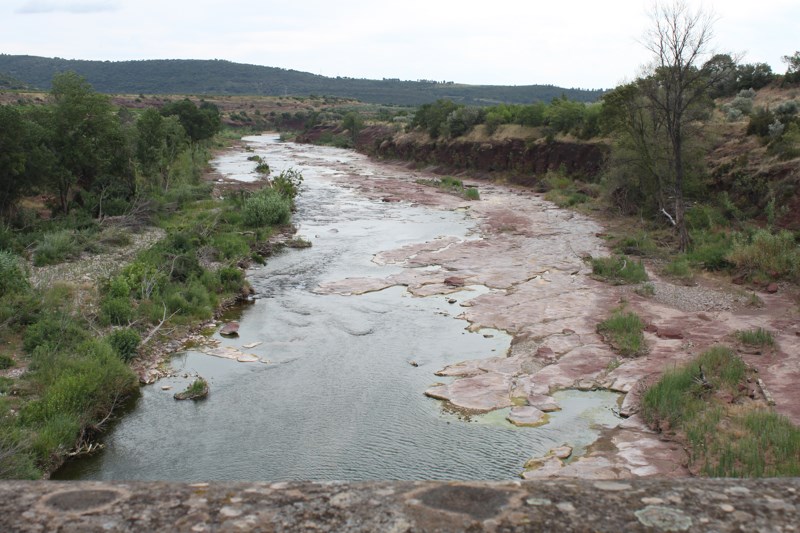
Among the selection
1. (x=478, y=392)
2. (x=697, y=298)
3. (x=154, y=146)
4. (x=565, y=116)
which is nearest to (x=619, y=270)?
(x=697, y=298)

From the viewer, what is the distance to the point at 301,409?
1185cm

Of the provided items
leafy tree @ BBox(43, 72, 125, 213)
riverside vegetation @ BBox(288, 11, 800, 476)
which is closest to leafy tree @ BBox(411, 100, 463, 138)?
riverside vegetation @ BBox(288, 11, 800, 476)

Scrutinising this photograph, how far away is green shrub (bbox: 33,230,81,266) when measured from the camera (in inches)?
730

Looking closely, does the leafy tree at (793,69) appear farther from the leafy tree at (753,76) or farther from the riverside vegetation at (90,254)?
the riverside vegetation at (90,254)

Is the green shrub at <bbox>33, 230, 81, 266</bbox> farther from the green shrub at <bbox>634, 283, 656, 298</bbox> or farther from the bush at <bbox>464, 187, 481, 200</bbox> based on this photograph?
the bush at <bbox>464, 187, 481, 200</bbox>

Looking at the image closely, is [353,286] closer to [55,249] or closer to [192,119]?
[55,249]

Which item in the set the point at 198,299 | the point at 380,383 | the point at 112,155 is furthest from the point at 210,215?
the point at 380,383

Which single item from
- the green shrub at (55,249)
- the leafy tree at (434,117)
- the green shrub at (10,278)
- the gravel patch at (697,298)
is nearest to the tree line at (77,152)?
the green shrub at (55,249)

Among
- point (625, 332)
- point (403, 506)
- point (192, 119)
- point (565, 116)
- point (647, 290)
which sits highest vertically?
point (565, 116)

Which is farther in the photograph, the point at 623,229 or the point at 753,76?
the point at 753,76

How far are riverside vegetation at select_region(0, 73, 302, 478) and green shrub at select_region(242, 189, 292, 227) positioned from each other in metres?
0.06

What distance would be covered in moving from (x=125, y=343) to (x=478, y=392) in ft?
23.8

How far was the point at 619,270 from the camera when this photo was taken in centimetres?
2044

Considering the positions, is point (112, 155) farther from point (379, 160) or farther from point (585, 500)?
point (379, 160)
